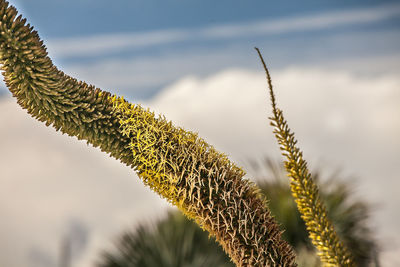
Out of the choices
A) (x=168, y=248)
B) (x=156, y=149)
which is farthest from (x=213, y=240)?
(x=156, y=149)

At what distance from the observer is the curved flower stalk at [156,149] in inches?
25.6

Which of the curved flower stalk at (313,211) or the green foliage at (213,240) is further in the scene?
the green foliage at (213,240)

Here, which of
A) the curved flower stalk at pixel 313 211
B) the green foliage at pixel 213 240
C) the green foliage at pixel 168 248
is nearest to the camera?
the curved flower stalk at pixel 313 211

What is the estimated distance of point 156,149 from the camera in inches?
27.8

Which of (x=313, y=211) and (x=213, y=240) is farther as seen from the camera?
(x=213, y=240)

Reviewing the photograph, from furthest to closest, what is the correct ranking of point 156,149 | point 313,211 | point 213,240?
point 213,240
point 156,149
point 313,211

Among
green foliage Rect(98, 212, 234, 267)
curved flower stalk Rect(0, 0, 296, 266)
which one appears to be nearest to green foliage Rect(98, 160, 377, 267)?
green foliage Rect(98, 212, 234, 267)

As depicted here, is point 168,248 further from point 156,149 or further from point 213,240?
point 156,149

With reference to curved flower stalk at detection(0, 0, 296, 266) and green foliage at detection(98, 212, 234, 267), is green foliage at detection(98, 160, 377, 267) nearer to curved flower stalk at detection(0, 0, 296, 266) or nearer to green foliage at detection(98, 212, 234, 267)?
green foliage at detection(98, 212, 234, 267)

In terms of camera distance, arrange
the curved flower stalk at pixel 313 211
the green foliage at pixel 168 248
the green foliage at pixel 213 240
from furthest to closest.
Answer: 1. the green foliage at pixel 168 248
2. the green foliage at pixel 213 240
3. the curved flower stalk at pixel 313 211

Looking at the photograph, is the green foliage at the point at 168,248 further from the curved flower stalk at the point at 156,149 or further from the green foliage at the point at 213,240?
the curved flower stalk at the point at 156,149

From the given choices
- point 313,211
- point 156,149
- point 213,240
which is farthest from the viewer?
point 213,240

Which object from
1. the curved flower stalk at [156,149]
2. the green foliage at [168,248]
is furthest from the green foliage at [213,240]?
the curved flower stalk at [156,149]

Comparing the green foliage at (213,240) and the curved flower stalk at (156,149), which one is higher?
the green foliage at (213,240)
